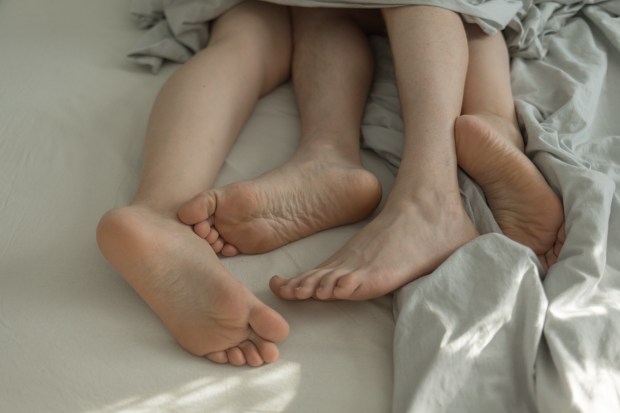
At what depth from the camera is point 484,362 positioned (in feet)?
2.89

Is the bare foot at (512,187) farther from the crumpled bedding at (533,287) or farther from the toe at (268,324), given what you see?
the toe at (268,324)

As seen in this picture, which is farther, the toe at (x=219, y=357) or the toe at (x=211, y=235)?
the toe at (x=211, y=235)

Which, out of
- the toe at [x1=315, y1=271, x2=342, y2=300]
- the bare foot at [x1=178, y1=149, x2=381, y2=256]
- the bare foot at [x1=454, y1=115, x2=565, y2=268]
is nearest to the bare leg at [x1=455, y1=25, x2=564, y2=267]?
the bare foot at [x1=454, y1=115, x2=565, y2=268]

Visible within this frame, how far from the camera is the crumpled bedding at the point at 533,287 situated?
33.9 inches

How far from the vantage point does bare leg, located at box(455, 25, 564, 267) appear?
1.05 metres

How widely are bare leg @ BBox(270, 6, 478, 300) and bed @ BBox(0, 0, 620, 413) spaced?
0.04 m

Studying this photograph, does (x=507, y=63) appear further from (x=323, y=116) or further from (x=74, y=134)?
(x=74, y=134)

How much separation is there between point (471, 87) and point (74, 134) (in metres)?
0.60

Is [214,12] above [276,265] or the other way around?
above

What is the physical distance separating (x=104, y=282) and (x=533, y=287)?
52cm

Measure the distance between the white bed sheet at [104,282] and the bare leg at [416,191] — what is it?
0.05 meters

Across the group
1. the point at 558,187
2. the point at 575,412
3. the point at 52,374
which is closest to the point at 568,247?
the point at 558,187

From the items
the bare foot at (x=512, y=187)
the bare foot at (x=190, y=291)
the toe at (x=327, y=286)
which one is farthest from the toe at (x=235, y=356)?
the bare foot at (x=512, y=187)

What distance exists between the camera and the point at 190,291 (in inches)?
37.4
